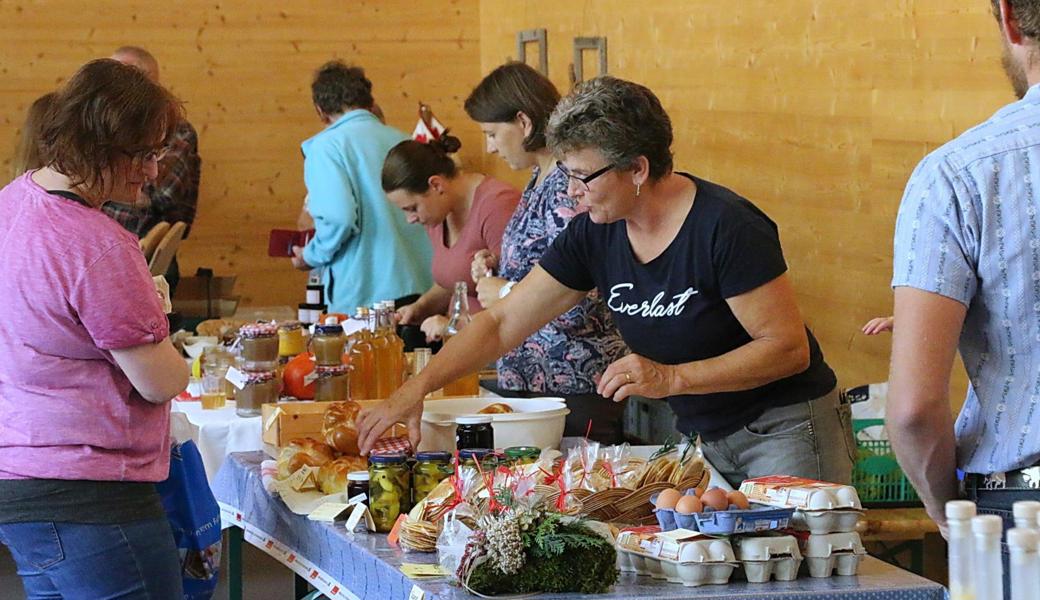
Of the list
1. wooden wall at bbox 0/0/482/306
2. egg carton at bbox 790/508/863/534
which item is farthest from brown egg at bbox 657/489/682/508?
wooden wall at bbox 0/0/482/306

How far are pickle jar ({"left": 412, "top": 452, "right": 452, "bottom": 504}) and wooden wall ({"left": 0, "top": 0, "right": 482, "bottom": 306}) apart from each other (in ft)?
19.8

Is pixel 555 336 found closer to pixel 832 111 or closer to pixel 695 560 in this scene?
pixel 832 111

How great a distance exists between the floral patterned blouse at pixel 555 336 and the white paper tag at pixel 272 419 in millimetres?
693

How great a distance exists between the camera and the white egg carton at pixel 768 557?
195 centimetres

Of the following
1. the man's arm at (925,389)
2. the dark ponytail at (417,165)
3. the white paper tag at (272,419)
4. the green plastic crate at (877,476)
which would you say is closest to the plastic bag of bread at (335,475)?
the white paper tag at (272,419)

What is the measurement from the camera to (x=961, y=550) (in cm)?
112

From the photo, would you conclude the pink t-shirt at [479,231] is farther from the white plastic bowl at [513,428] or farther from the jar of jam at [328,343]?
the white plastic bowl at [513,428]

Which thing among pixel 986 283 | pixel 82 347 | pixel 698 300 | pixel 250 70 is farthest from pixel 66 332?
pixel 250 70

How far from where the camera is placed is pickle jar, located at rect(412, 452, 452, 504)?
7.86 ft

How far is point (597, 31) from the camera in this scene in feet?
20.7

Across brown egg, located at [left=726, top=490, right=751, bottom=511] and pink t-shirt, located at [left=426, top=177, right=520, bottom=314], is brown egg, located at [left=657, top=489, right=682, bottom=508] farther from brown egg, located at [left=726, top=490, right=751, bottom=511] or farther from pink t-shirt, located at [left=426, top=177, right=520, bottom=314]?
pink t-shirt, located at [left=426, top=177, right=520, bottom=314]

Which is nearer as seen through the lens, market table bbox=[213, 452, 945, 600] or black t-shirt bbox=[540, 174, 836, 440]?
market table bbox=[213, 452, 945, 600]

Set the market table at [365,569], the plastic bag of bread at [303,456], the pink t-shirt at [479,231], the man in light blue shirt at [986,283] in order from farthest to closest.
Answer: the pink t-shirt at [479,231] < the plastic bag of bread at [303,456] < the market table at [365,569] < the man in light blue shirt at [986,283]

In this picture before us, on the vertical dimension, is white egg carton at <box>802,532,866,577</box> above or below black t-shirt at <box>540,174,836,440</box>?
below
